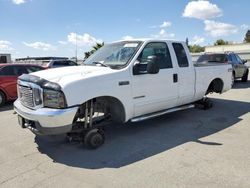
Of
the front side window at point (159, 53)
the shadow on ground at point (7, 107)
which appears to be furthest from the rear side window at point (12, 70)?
the front side window at point (159, 53)

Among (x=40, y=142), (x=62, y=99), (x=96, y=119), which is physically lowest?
(x=40, y=142)

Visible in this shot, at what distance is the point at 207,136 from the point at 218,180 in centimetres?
190

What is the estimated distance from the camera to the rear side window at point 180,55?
20.2 ft

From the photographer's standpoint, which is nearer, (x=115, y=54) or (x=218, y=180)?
(x=218, y=180)

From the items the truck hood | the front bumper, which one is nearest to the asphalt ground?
the front bumper

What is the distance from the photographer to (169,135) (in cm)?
545

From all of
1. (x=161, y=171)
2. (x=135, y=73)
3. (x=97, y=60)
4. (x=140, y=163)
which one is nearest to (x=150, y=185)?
(x=161, y=171)

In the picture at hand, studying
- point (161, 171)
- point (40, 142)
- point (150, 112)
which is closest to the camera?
point (161, 171)

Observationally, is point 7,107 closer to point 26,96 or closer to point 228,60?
point 26,96

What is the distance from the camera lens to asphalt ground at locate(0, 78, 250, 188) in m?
3.57

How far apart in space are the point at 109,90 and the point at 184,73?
235 cm

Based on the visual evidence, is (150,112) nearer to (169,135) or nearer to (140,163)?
(169,135)

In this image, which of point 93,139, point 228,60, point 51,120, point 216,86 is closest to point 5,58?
point 228,60

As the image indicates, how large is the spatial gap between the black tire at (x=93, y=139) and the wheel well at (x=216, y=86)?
4422 millimetres
